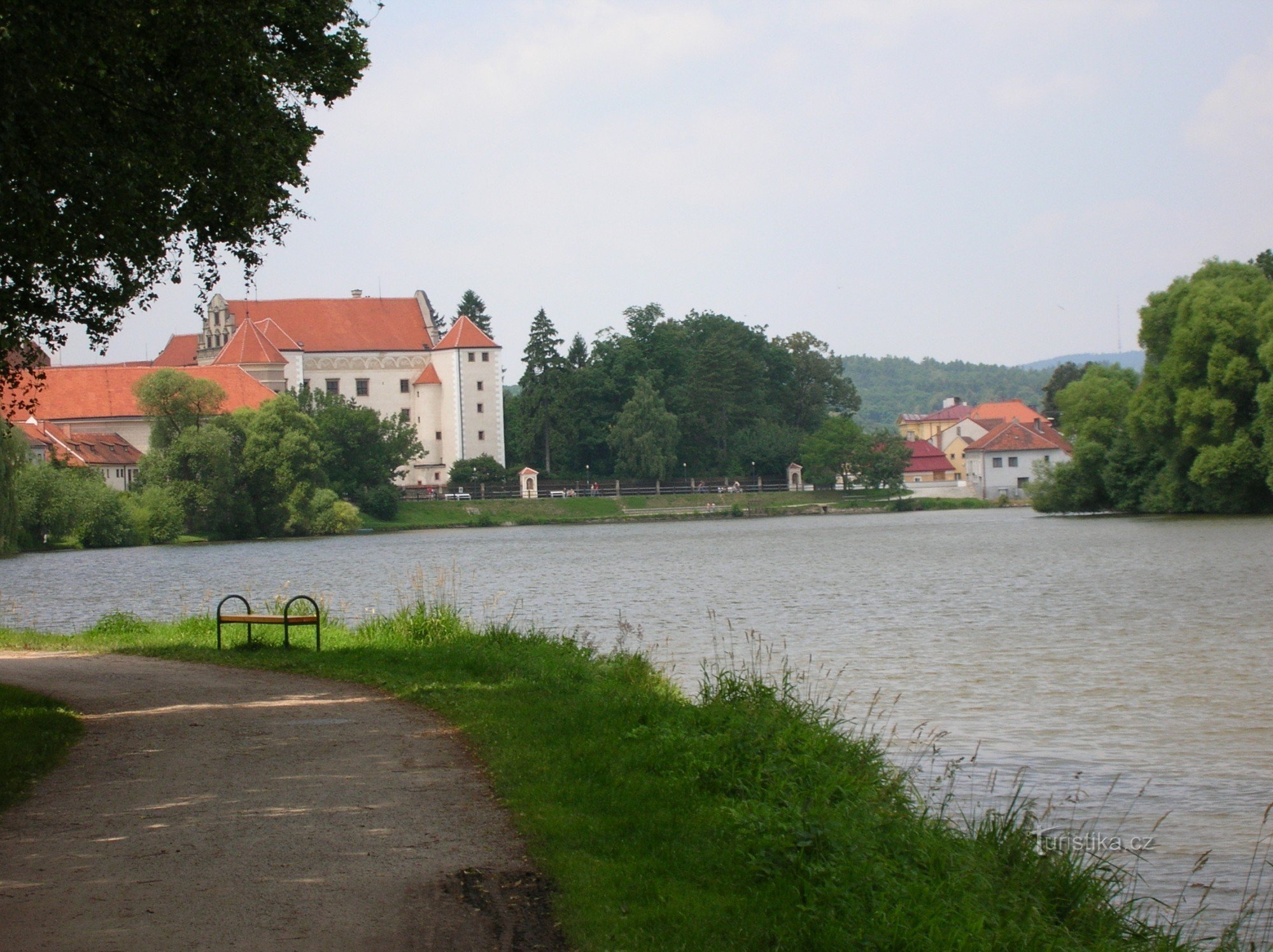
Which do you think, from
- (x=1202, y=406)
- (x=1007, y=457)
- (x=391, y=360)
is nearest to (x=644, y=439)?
(x=391, y=360)

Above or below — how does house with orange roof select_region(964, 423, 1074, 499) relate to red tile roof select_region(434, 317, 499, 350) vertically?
below

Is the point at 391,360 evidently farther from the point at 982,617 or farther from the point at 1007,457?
the point at 982,617

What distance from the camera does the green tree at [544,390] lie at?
97.6 m

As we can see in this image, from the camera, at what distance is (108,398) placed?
282 ft

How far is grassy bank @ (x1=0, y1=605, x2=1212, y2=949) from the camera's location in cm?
557

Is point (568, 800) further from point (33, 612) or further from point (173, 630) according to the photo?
point (33, 612)

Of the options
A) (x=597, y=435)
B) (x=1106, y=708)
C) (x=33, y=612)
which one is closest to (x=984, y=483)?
(x=597, y=435)

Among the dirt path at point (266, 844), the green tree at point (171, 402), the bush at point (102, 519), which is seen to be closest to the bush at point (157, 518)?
the bush at point (102, 519)

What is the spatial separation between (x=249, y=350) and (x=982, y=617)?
79.8 m

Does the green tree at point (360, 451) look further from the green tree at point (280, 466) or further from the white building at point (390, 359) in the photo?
the white building at point (390, 359)

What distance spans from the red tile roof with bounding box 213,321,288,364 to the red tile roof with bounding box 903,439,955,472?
215 ft

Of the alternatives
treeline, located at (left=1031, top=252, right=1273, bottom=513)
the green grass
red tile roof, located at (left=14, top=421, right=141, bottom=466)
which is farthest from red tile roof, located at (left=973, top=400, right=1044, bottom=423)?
the green grass

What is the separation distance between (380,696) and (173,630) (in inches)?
327

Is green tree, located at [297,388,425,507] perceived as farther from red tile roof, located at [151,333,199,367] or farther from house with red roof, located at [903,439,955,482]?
house with red roof, located at [903,439,955,482]
